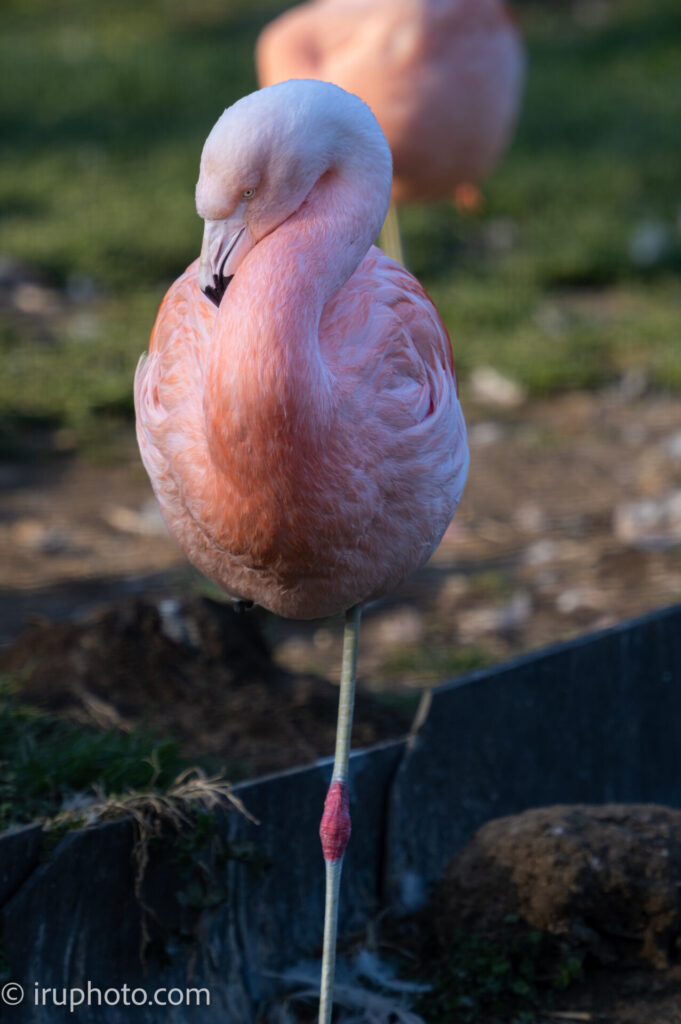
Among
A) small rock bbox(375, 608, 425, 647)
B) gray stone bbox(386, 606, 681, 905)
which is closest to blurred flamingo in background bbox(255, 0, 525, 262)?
small rock bbox(375, 608, 425, 647)

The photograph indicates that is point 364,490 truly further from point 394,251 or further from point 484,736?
point 394,251

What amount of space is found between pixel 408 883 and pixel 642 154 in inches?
263

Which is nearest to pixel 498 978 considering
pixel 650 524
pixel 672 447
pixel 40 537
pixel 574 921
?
pixel 574 921

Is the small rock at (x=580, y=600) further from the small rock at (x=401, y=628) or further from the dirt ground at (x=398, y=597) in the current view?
the small rock at (x=401, y=628)

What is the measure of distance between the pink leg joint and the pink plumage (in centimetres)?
33

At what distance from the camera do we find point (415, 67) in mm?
4289

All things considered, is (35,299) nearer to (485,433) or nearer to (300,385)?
(485,433)

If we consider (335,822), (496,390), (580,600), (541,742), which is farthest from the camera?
(496,390)

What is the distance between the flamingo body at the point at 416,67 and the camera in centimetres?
418

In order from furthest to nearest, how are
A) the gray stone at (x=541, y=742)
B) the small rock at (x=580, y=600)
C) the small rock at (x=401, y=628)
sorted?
the small rock at (x=580, y=600) → the small rock at (x=401, y=628) → the gray stone at (x=541, y=742)

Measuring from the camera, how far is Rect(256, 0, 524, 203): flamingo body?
4.18 metres

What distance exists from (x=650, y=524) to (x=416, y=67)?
1.70 meters

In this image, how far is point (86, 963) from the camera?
2.05m

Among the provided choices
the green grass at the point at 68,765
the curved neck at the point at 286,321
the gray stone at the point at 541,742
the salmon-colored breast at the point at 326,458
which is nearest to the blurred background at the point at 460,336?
the gray stone at the point at 541,742
